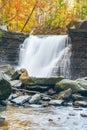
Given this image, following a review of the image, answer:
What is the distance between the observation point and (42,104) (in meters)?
15.8

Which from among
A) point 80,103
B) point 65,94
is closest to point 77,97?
point 65,94

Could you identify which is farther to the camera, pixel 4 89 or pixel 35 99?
pixel 35 99

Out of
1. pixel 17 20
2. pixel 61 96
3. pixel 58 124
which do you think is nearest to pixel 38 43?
pixel 17 20

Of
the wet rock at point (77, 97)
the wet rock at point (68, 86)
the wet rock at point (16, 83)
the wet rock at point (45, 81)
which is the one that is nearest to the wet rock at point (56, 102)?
the wet rock at point (77, 97)

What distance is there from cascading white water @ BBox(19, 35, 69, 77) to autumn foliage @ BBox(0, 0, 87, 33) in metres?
7.64

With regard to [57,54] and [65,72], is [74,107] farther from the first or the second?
[57,54]

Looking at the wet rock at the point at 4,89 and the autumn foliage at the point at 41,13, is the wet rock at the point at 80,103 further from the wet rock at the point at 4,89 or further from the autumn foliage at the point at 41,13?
the autumn foliage at the point at 41,13

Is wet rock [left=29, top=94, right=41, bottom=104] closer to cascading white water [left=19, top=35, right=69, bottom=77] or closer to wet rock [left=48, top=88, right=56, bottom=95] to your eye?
wet rock [left=48, top=88, right=56, bottom=95]

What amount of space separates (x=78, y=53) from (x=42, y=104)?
10.9 m

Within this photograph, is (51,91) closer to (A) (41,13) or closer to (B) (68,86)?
(B) (68,86)

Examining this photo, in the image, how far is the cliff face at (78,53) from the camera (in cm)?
2567

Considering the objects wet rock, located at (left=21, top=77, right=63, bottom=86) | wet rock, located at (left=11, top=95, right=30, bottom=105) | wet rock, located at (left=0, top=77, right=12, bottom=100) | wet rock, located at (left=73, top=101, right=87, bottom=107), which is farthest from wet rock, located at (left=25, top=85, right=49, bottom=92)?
wet rock, located at (left=0, top=77, right=12, bottom=100)

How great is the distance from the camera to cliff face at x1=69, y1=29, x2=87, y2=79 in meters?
25.7

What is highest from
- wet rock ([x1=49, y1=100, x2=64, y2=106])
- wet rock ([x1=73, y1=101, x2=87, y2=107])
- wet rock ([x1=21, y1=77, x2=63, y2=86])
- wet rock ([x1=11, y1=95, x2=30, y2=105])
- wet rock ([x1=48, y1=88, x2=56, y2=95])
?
wet rock ([x1=21, y1=77, x2=63, y2=86])
